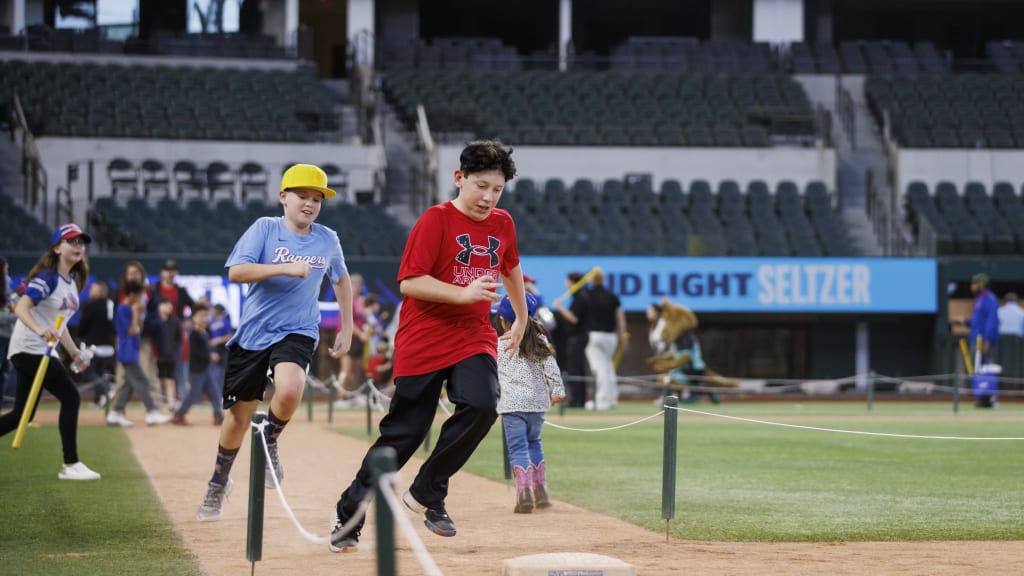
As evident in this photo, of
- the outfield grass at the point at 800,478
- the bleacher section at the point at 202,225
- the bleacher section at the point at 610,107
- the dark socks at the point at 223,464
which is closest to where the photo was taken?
the dark socks at the point at 223,464

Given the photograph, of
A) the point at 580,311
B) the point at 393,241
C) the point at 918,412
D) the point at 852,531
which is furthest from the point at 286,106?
the point at 852,531

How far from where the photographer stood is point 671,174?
36531mm

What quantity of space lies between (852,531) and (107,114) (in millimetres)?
29071

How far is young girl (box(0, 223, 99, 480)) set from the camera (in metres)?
11.9

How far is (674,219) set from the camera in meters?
32.2

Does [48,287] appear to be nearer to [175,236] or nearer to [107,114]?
[175,236]

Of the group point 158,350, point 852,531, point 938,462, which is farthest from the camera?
point 158,350

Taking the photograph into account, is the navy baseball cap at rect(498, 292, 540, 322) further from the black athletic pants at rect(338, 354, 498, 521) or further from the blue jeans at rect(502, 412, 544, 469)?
the black athletic pants at rect(338, 354, 498, 521)

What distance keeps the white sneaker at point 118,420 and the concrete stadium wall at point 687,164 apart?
17.5m

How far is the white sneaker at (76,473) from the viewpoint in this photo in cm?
1205

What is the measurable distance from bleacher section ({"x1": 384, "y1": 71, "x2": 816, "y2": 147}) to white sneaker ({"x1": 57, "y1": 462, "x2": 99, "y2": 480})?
23.6 meters

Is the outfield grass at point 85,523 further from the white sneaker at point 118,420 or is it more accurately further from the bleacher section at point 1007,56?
the bleacher section at point 1007,56

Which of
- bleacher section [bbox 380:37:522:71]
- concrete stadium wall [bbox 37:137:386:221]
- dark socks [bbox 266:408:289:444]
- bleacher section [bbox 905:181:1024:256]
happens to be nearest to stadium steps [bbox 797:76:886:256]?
bleacher section [bbox 905:181:1024:256]

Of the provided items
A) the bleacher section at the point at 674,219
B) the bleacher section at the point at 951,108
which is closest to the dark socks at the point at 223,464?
the bleacher section at the point at 674,219
